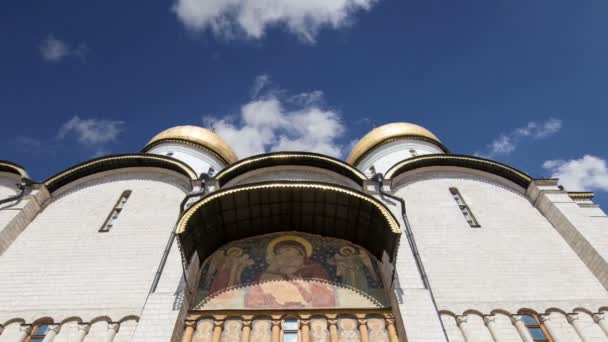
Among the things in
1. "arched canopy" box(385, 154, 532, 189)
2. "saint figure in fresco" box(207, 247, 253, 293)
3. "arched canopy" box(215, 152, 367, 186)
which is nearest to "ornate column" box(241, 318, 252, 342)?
"saint figure in fresco" box(207, 247, 253, 293)

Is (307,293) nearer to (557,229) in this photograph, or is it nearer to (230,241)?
(230,241)

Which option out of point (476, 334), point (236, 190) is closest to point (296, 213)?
point (236, 190)

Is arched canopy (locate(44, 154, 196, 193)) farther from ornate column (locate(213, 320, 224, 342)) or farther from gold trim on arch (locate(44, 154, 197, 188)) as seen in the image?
ornate column (locate(213, 320, 224, 342))

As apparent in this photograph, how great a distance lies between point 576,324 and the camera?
7156 mm

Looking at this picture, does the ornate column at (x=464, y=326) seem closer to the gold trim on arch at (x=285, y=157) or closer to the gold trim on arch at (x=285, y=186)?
the gold trim on arch at (x=285, y=186)

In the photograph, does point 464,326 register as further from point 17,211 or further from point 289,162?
point 17,211

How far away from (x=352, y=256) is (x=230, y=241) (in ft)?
8.41

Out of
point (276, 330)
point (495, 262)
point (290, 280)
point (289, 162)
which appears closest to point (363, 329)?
point (276, 330)

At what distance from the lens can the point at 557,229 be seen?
9414mm

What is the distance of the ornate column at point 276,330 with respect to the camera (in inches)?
273

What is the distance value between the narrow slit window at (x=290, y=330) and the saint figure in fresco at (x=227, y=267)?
4.64 feet

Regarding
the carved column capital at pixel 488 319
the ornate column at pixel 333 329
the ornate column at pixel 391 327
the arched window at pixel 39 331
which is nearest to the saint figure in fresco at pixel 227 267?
the ornate column at pixel 333 329

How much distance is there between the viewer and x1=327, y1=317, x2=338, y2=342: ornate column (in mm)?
6927

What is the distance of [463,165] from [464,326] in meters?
5.15
